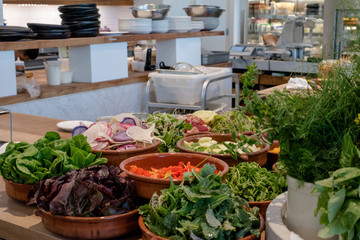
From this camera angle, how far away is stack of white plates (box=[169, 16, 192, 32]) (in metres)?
4.92

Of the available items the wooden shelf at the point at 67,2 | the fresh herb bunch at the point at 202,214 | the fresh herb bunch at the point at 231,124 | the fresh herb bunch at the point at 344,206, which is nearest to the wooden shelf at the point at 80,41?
the fresh herb bunch at the point at 231,124

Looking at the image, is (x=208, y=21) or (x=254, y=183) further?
(x=208, y=21)

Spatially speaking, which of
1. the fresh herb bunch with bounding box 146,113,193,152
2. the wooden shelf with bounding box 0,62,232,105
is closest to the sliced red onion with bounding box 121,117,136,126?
the fresh herb bunch with bounding box 146,113,193,152

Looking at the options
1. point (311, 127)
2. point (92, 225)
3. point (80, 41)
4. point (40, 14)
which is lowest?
point (92, 225)

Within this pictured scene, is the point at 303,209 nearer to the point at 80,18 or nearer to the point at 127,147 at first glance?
the point at 127,147

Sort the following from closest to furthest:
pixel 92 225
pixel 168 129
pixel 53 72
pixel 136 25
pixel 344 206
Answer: pixel 344 206 < pixel 92 225 < pixel 168 129 < pixel 53 72 < pixel 136 25

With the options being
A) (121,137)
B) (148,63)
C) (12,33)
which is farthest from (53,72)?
(121,137)

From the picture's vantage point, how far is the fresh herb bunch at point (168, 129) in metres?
2.08

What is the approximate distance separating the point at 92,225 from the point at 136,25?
3.32 meters

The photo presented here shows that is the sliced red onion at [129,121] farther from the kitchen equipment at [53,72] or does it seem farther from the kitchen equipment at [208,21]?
the kitchen equipment at [208,21]

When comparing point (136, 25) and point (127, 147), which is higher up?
point (136, 25)

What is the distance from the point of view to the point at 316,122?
1121 millimetres

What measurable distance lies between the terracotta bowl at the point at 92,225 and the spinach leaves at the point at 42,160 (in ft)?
0.68

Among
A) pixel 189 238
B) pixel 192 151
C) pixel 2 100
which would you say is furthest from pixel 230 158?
pixel 2 100
